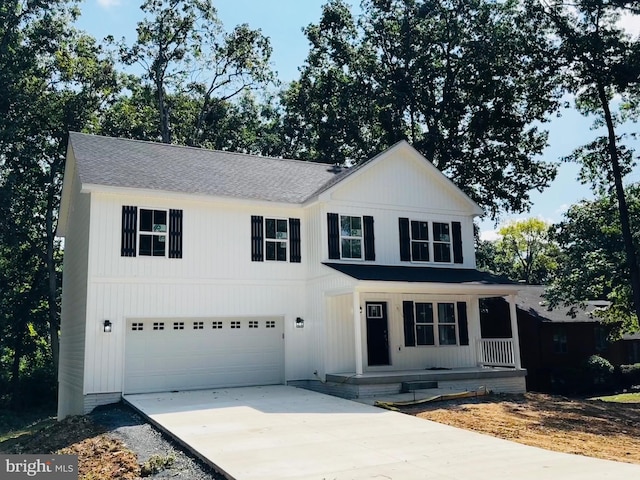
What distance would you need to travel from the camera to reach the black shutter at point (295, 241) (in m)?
17.3

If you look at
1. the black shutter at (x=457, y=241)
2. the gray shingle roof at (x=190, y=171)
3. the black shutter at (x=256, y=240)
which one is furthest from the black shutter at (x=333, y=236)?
the black shutter at (x=457, y=241)

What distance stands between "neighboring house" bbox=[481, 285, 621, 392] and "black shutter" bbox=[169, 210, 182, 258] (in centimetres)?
1536

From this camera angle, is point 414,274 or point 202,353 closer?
point 202,353

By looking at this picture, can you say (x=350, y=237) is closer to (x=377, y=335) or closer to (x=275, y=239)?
(x=275, y=239)

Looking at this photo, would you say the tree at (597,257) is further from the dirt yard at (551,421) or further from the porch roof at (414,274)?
the dirt yard at (551,421)

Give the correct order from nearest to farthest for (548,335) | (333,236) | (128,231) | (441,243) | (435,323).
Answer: (128,231) → (333,236) → (435,323) → (441,243) → (548,335)

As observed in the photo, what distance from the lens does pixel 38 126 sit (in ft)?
92.0

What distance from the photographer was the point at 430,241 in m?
18.8

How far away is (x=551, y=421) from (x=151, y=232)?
10.7 m

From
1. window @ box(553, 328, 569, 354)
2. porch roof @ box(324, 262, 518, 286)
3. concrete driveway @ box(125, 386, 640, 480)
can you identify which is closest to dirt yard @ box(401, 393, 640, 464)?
concrete driveway @ box(125, 386, 640, 480)

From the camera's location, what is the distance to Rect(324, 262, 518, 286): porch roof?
51.7ft

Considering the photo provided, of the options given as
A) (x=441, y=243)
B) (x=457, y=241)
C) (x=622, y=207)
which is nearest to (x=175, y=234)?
(x=441, y=243)

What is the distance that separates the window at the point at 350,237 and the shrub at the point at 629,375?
16012mm

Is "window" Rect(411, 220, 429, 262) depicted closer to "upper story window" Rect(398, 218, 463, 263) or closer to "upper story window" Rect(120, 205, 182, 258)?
"upper story window" Rect(398, 218, 463, 263)
